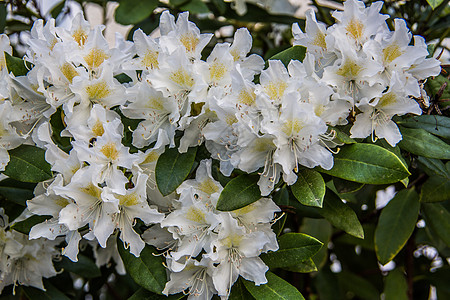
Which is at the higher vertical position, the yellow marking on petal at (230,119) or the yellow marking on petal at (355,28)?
the yellow marking on petal at (355,28)

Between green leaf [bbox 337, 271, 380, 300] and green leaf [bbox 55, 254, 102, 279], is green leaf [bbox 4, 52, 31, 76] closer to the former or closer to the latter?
green leaf [bbox 55, 254, 102, 279]

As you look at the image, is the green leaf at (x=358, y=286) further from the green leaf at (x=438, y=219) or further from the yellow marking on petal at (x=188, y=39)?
the yellow marking on petal at (x=188, y=39)

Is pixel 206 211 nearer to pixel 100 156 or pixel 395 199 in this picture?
pixel 100 156

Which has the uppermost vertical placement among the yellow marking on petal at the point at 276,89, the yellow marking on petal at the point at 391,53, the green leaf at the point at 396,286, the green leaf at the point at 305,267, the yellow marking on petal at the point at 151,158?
the yellow marking on petal at the point at 391,53

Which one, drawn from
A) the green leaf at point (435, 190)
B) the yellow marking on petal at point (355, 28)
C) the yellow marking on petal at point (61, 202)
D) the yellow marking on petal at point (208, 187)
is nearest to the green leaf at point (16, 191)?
the yellow marking on petal at point (61, 202)

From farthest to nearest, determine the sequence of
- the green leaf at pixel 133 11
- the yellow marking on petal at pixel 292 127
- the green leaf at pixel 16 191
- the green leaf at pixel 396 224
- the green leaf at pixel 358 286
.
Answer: the green leaf at pixel 358 286, the green leaf at pixel 133 11, the green leaf at pixel 396 224, the green leaf at pixel 16 191, the yellow marking on petal at pixel 292 127
